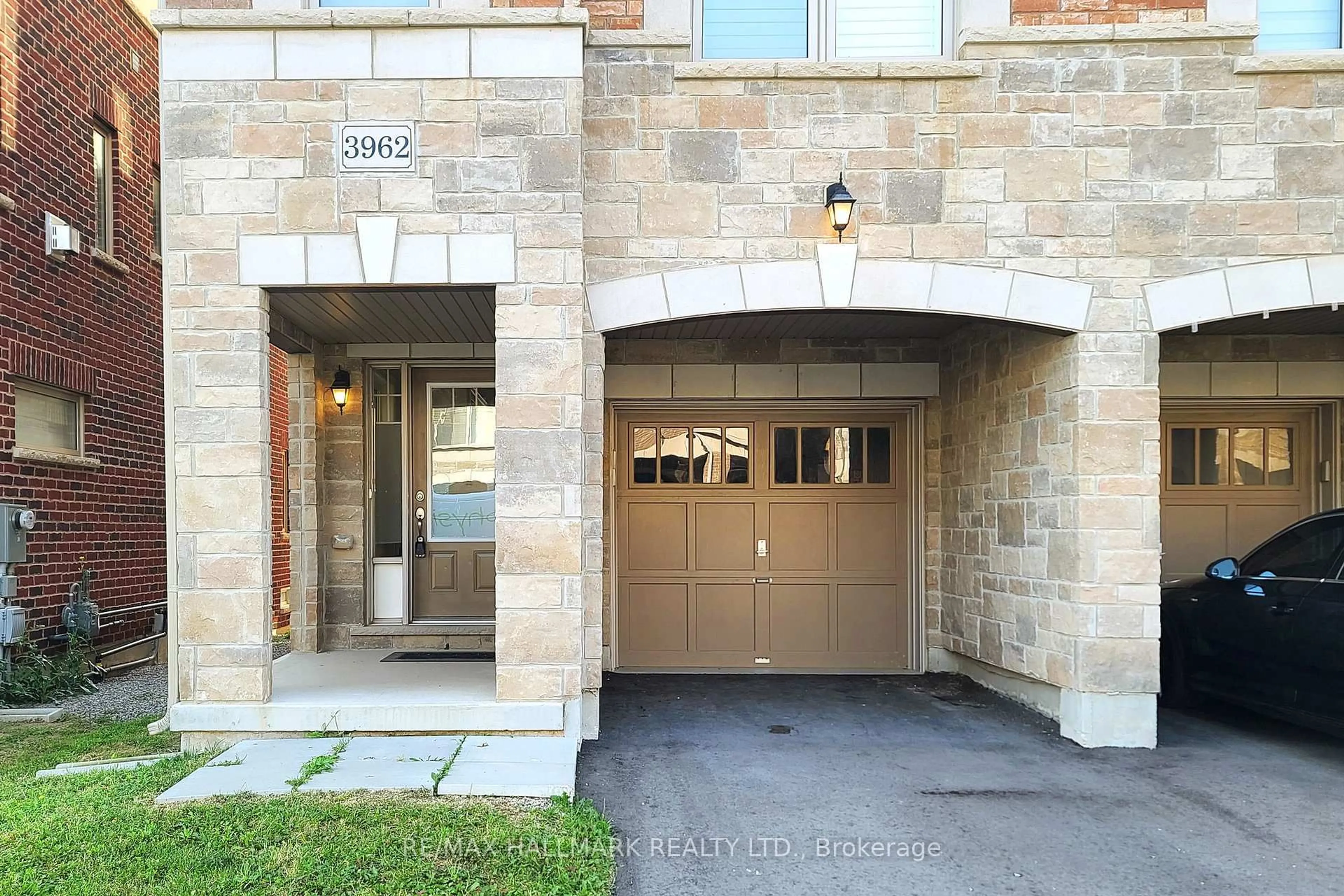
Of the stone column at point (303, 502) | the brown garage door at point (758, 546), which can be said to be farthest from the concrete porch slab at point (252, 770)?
the brown garage door at point (758, 546)

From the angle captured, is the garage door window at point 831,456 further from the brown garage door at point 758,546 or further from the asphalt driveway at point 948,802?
the asphalt driveway at point 948,802

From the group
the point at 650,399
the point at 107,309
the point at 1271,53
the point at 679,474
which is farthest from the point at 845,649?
the point at 107,309

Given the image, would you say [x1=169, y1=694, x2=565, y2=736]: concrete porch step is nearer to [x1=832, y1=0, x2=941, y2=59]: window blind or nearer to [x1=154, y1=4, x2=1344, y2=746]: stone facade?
[x1=154, y1=4, x2=1344, y2=746]: stone facade

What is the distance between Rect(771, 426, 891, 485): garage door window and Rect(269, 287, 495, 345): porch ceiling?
2.77 metres

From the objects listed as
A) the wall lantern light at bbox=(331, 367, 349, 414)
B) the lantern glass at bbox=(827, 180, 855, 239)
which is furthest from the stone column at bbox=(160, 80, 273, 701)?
the lantern glass at bbox=(827, 180, 855, 239)

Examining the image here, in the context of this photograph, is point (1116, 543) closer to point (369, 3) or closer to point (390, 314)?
point (390, 314)

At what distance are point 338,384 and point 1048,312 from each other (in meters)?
5.50

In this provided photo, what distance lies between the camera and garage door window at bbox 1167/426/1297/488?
7.45m

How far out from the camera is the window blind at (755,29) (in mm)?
5867

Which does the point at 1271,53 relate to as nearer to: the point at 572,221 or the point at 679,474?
the point at 572,221

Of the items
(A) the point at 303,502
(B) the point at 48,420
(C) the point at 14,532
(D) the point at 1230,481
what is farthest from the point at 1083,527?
(B) the point at 48,420

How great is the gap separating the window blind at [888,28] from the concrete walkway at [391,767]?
4856mm

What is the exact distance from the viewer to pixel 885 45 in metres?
5.91

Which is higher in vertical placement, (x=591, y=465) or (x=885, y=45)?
(x=885, y=45)
